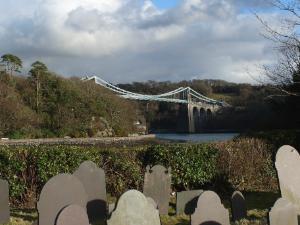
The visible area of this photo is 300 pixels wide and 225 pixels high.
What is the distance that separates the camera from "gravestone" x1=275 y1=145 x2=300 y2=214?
9.81 m

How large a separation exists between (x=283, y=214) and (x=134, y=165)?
5827 millimetres

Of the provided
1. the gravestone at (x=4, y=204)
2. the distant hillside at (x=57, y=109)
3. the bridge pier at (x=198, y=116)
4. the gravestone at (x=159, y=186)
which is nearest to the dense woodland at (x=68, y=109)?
the distant hillside at (x=57, y=109)

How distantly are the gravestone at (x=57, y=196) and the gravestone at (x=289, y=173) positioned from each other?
358cm

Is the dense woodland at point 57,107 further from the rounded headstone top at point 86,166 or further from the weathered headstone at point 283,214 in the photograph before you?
the weathered headstone at point 283,214

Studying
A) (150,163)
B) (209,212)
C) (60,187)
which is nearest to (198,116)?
(150,163)

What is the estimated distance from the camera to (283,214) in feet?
24.9

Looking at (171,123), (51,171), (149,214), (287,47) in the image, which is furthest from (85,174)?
(171,123)

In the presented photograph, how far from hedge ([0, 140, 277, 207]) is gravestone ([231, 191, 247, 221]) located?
356cm

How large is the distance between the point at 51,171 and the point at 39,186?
415 mm

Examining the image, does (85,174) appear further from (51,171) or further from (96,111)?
(96,111)

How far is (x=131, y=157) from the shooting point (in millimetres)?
13094

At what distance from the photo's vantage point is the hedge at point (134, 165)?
12.2 m

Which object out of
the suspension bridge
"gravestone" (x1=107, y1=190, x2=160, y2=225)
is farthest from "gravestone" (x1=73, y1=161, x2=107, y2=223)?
the suspension bridge

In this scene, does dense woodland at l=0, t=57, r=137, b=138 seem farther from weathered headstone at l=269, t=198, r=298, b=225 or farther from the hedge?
weathered headstone at l=269, t=198, r=298, b=225
